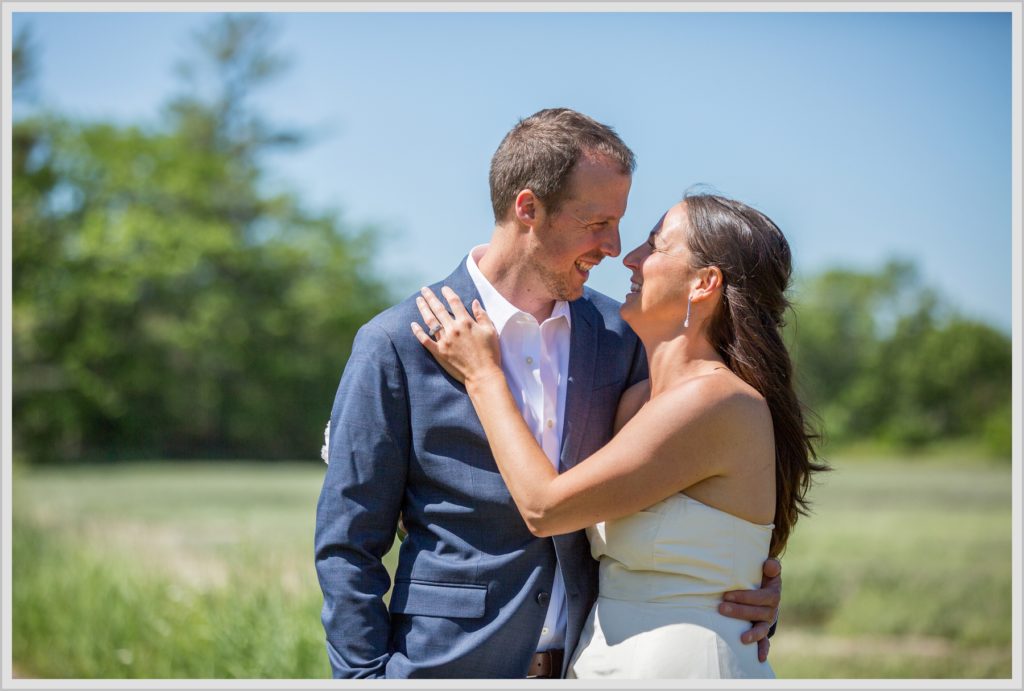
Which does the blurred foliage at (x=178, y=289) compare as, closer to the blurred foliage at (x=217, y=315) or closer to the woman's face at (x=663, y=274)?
the blurred foliage at (x=217, y=315)

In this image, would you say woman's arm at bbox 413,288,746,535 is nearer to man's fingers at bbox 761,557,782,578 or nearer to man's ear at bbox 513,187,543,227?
man's fingers at bbox 761,557,782,578

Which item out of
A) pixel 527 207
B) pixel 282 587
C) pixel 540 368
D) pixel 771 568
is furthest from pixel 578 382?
pixel 282 587

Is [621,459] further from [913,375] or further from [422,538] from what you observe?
[913,375]

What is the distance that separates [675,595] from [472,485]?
625mm

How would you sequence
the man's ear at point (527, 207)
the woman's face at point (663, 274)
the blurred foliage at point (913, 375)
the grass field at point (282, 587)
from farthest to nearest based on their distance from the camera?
the blurred foliage at point (913, 375) → the grass field at point (282, 587) → the man's ear at point (527, 207) → the woman's face at point (663, 274)

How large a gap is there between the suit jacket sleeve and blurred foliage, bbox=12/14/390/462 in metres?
35.2

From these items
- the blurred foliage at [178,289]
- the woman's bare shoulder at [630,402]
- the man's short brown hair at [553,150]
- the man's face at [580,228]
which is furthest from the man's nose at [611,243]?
the blurred foliage at [178,289]

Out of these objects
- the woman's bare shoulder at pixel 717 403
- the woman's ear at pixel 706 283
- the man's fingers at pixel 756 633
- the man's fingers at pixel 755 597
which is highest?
the woman's ear at pixel 706 283

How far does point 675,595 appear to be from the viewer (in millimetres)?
2818

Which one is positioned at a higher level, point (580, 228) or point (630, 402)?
point (580, 228)

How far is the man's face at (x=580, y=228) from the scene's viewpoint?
9.90 ft

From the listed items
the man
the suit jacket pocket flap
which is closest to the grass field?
the man

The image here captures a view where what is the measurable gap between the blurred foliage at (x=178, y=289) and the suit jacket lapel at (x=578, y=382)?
35261 mm

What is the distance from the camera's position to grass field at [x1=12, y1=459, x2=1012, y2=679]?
7355 mm
